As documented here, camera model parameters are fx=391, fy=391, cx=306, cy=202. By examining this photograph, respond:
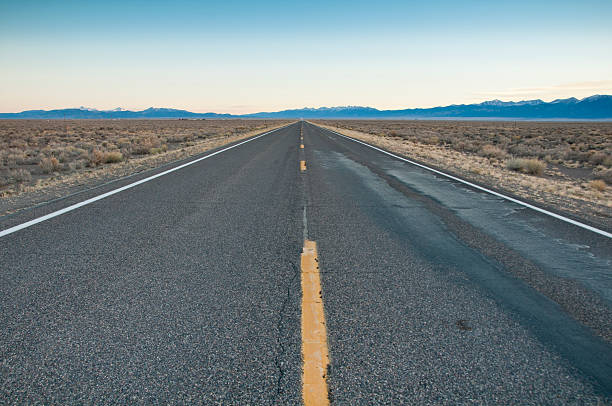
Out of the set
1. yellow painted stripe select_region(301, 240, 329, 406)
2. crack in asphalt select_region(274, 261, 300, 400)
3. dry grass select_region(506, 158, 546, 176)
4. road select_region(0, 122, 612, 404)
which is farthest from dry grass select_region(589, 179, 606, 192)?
crack in asphalt select_region(274, 261, 300, 400)

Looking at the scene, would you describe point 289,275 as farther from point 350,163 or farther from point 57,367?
point 350,163

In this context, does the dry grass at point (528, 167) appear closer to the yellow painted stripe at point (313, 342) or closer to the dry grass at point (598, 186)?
the dry grass at point (598, 186)

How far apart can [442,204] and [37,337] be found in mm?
6931

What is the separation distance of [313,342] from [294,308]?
0.53m

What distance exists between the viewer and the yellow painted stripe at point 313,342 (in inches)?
87.2

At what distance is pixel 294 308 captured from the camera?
3219 millimetres

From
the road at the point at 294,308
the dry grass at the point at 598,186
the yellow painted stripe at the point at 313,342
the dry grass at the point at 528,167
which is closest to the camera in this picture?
the yellow painted stripe at the point at 313,342

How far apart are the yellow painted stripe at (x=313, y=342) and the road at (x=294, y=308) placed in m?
0.03

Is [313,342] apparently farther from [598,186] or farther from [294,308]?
[598,186]

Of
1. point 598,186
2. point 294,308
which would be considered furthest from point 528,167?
point 294,308

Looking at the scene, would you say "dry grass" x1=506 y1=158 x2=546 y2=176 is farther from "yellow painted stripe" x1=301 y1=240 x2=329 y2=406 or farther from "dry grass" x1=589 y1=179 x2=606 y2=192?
"yellow painted stripe" x1=301 y1=240 x2=329 y2=406

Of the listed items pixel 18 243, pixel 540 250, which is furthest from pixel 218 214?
pixel 540 250

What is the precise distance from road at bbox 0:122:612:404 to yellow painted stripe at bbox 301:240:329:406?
0.03 meters

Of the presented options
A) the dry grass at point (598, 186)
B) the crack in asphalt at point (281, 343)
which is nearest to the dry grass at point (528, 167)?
the dry grass at point (598, 186)
